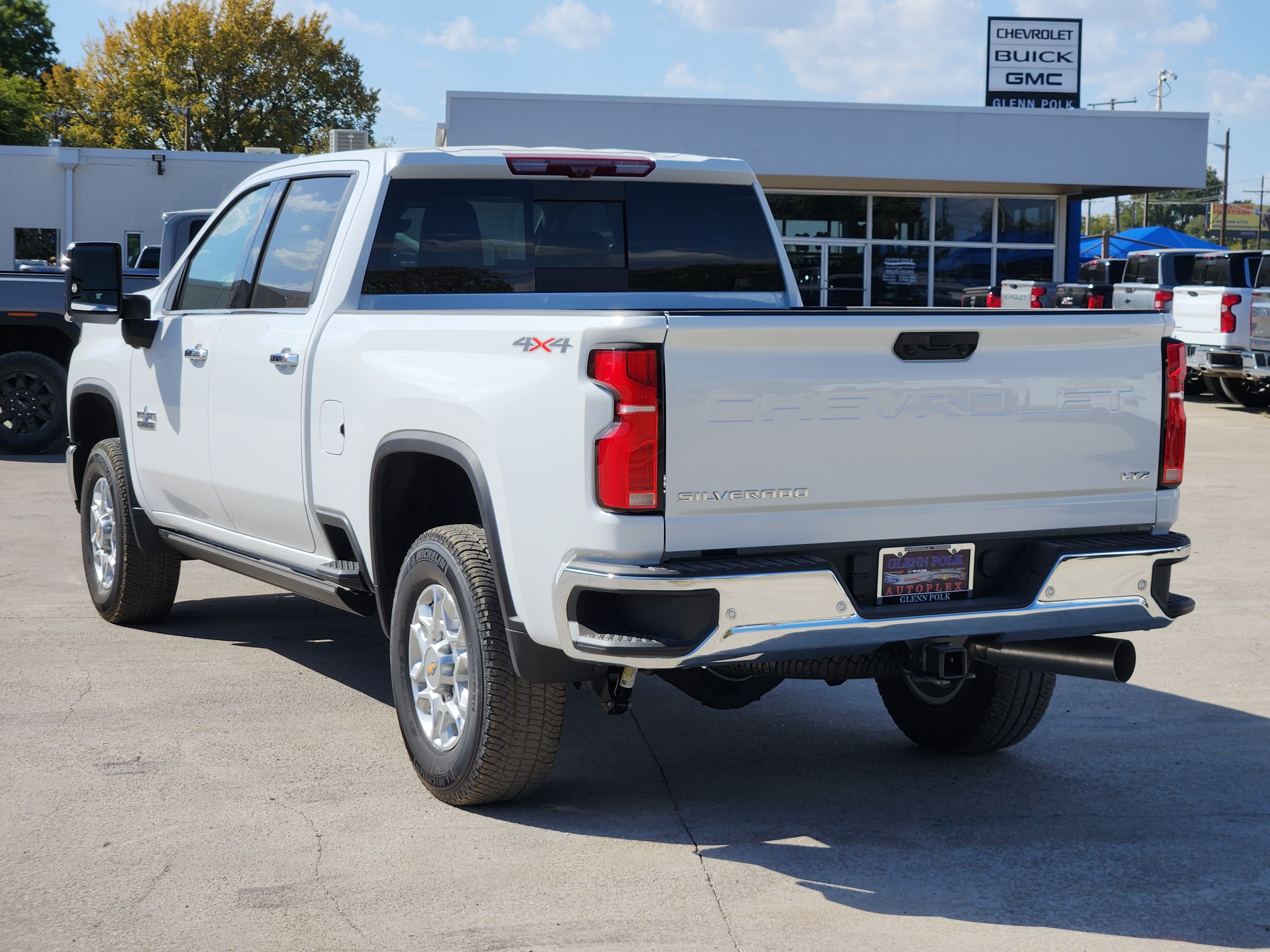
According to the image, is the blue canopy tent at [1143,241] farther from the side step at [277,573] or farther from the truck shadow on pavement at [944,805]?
the side step at [277,573]

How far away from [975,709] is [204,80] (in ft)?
194

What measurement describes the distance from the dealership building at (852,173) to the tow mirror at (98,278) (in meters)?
20.8

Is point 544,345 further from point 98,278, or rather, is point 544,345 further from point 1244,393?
point 1244,393

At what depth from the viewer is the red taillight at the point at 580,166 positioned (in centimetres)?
570

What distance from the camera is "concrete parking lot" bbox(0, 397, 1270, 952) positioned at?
3729 millimetres

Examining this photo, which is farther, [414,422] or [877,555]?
[414,422]

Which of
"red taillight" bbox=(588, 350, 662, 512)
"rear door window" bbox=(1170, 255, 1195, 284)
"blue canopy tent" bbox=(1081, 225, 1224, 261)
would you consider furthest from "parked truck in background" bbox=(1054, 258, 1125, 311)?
"red taillight" bbox=(588, 350, 662, 512)

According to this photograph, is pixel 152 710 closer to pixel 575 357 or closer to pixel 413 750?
pixel 413 750

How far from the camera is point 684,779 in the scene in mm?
4984

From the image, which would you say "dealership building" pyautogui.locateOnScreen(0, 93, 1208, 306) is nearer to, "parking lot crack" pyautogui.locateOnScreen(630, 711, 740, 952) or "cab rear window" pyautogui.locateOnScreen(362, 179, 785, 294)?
"cab rear window" pyautogui.locateOnScreen(362, 179, 785, 294)

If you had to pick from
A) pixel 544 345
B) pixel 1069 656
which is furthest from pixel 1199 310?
pixel 544 345

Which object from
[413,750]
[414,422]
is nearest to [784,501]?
[414,422]

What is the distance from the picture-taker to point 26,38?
7025 centimetres

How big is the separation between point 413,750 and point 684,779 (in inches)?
37.5
